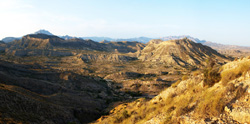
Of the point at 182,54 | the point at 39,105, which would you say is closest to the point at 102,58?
the point at 182,54

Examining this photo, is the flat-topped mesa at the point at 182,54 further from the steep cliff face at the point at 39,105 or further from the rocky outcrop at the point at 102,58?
the steep cliff face at the point at 39,105

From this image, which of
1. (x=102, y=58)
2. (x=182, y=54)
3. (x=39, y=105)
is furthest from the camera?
(x=102, y=58)

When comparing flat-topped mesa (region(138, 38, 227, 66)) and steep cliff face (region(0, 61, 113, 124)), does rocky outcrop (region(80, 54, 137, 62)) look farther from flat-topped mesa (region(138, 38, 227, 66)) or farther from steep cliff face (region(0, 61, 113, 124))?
steep cliff face (region(0, 61, 113, 124))

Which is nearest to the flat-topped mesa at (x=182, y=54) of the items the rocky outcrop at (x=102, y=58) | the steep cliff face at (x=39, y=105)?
the rocky outcrop at (x=102, y=58)

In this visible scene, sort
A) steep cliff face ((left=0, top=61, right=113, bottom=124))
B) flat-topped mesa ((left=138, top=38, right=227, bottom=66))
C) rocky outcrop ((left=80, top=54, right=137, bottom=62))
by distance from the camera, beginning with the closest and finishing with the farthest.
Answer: steep cliff face ((left=0, top=61, right=113, bottom=124)) < flat-topped mesa ((left=138, top=38, right=227, bottom=66)) < rocky outcrop ((left=80, top=54, right=137, bottom=62))

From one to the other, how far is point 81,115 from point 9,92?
12.5 meters

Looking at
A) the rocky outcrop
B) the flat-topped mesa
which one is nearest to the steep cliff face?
the rocky outcrop

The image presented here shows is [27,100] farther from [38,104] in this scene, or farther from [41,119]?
[41,119]

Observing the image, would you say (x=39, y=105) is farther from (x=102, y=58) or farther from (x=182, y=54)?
(x=182, y=54)

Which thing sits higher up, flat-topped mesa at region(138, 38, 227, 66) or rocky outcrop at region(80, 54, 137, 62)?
flat-topped mesa at region(138, 38, 227, 66)

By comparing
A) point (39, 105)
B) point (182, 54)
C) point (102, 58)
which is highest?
point (182, 54)

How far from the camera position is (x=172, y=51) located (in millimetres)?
144375

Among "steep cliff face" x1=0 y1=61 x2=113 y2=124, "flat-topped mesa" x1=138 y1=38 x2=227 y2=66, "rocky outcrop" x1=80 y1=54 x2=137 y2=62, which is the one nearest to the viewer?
"steep cliff face" x1=0 y1=61 x2=113 y2=124

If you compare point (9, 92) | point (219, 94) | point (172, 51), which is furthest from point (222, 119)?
point (172, 51)
